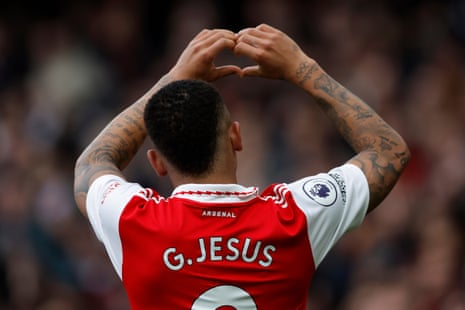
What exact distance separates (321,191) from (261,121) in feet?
23.4

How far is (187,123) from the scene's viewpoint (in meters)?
3.36

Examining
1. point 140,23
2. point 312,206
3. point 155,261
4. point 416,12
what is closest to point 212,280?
point 155,261

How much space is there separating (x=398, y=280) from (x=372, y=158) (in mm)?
3797

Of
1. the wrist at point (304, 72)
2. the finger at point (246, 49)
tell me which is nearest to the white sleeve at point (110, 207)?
the finger at point (246, 49)

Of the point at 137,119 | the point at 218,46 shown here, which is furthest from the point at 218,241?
the point at 218,46

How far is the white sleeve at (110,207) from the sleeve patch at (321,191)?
2.01ft

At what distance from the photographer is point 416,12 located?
11594 mm

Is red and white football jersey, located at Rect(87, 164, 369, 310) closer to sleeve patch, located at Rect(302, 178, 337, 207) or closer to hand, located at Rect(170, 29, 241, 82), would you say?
sleeve patch, located at Rect(302, 178, 337, 207)

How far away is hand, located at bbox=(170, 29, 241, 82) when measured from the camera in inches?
152

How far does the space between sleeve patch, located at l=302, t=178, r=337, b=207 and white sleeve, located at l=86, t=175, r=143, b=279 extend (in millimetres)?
612

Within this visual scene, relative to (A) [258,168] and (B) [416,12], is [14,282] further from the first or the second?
(B) [416,12]

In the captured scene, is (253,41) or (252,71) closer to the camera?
(253,41)

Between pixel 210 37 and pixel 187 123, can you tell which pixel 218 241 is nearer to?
pixel 187 123

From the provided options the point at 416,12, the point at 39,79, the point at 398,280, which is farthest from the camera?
the point at 39,79
